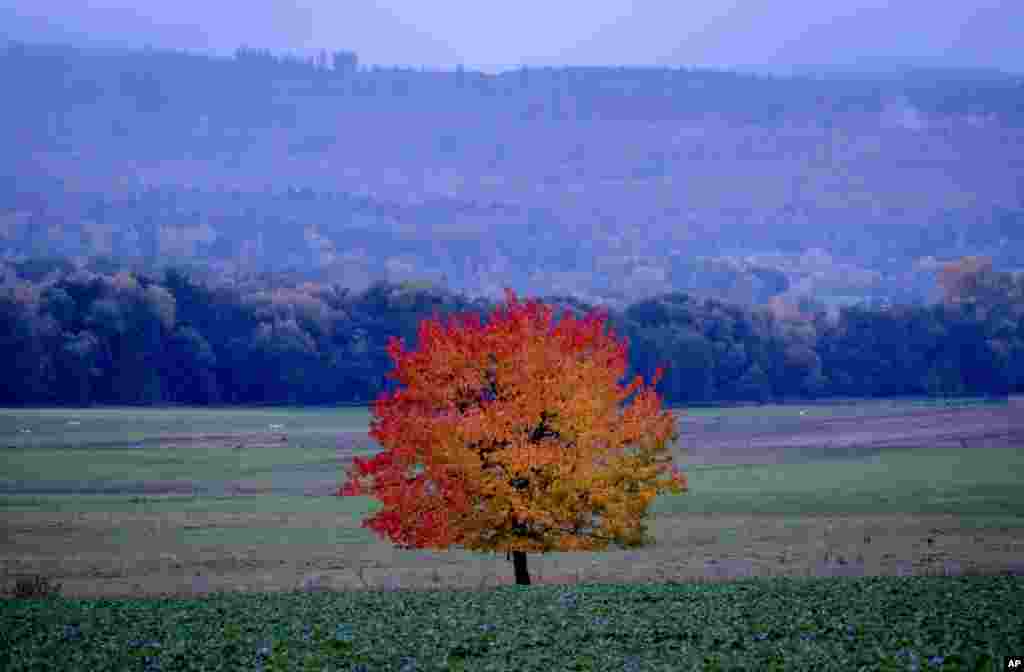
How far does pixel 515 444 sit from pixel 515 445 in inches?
2.6

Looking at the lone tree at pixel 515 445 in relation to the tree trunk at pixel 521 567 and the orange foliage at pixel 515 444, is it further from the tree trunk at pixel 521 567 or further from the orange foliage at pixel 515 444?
the tree trunk at pixel 521 567

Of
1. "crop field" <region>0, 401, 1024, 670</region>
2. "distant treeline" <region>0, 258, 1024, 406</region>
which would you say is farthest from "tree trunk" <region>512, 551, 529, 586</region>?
"distant treeline" <region>0, 258, 1024, 406</region>

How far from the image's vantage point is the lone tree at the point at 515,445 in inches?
1401

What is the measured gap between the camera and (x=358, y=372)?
144 meters

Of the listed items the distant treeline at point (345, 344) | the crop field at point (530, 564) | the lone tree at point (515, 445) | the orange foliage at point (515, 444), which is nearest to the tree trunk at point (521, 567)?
the crop field at point (530, 564)

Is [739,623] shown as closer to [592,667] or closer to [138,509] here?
[592,667]

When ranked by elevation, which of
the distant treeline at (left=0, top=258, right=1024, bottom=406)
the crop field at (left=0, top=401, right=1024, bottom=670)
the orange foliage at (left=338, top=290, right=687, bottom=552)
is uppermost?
the distant treeline at (left=0, top=258, right=1024, bottom=406)

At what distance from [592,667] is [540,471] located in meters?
12.5

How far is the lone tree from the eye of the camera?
117ft

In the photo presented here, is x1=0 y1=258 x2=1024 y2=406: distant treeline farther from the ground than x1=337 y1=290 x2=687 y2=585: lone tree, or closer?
farther from the ground

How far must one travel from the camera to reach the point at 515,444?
117ft

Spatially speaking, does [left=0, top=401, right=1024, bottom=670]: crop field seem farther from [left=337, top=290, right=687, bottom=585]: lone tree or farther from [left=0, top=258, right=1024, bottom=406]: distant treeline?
[left=0, top=258, right=1024, bottom=406]: distant treeline

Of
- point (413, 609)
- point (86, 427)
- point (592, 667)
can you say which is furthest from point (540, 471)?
point (86, 427)

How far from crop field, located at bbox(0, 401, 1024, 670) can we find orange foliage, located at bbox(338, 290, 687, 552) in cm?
161
